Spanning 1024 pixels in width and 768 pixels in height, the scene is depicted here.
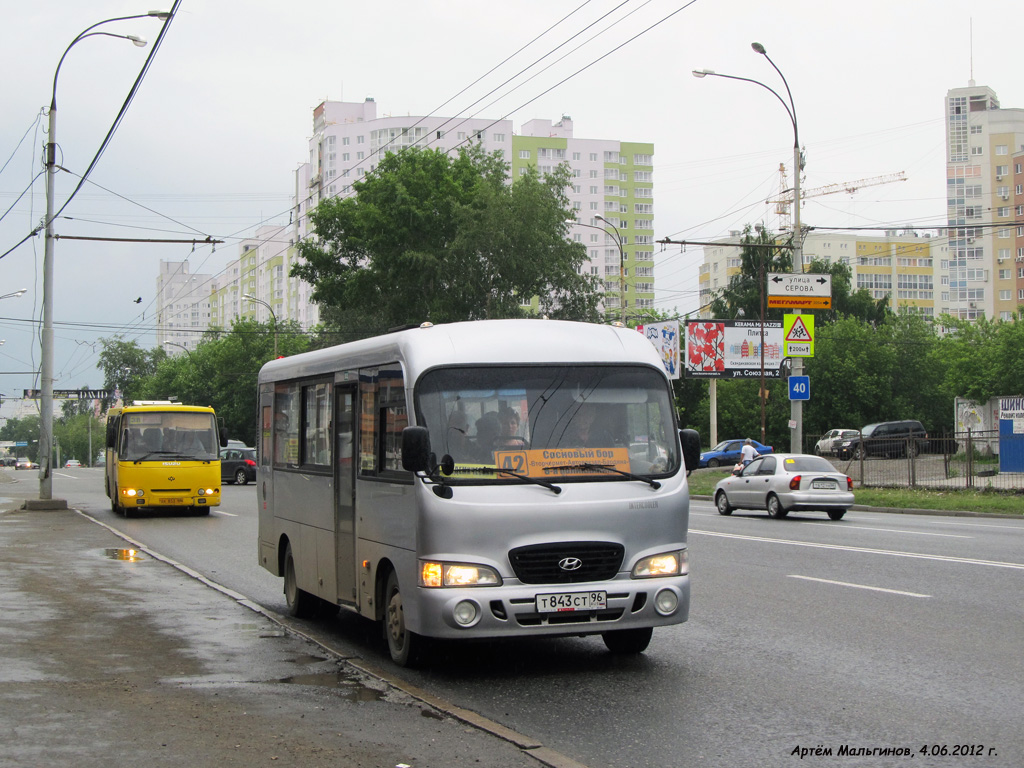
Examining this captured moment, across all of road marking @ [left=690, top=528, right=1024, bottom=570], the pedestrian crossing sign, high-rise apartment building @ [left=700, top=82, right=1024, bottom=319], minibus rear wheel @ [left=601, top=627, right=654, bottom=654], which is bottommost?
road marking @ [left=690, top=528, right=1024, bottom=570]

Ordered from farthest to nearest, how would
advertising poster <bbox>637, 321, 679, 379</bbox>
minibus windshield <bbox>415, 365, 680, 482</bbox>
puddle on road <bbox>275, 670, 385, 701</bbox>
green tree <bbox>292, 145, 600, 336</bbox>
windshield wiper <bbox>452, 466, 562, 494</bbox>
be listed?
advertising poster <bbox>637, 321, 679, 379</bbox>, green tree <bbox>292, 145, 600, 336</bbox>, minibus windshield <bbox>415, 365, 680, 482</bbox>, windshield wiper <bbox>452, 466, 562, 494</bbox>, puddle on road <bbox>275, 670, 385, 701</bbox>

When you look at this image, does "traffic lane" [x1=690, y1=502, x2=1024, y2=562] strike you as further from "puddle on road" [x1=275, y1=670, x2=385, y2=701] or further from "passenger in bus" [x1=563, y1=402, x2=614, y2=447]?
"puddle on road" [x1=275, y1=670, x2=385, y2=701]

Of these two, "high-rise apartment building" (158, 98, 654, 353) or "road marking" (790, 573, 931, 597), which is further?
"high-rise apartment building" (158, 98, 654, 353)

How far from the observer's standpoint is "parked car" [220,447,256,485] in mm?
47844

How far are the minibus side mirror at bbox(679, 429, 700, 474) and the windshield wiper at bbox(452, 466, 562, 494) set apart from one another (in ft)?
4.05

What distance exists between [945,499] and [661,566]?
2227 cm

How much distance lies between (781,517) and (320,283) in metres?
33.8

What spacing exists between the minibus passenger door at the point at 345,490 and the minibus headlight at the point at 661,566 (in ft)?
7.80

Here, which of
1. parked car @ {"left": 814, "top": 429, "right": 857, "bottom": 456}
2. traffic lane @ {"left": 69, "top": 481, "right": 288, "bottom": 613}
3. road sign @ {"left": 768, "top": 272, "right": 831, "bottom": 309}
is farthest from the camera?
parked car @ {"left": 814, "top": 429, "right": 857, "bottom": 456}

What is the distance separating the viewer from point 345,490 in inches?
362

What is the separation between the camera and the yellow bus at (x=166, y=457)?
26.6 metres

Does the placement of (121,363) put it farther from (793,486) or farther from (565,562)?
(565,562)

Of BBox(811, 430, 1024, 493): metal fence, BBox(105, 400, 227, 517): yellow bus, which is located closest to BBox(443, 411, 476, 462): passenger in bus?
BBox(105, 400, 227, 517): yellow bus

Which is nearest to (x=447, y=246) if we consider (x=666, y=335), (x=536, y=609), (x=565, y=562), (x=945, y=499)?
(x=666, y=335)
